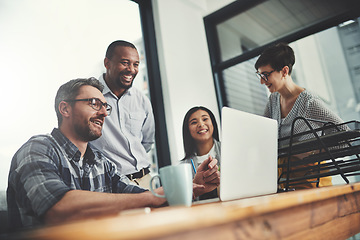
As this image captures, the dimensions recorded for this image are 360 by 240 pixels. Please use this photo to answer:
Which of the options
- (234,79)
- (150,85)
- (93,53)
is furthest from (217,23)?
(93,53)

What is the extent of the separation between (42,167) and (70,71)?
2.23 ft

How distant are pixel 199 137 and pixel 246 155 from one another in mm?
1505

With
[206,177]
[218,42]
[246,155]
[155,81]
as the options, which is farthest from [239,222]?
[218,42]

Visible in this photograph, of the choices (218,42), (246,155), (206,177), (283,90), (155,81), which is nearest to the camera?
(246,155)

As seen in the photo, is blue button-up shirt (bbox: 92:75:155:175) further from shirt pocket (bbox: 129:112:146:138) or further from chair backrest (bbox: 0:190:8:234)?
chair backrest (bbox: 0:190:8:234)

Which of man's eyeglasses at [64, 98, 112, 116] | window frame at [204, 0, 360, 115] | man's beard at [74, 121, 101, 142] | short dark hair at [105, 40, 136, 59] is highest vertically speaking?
window frame at [204, 0, 360, 115]

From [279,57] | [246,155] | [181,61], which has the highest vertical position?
[181,61]

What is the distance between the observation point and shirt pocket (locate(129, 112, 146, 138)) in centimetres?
221

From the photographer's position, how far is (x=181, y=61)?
2.95 metres

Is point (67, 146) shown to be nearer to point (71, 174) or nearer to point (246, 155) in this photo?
point (71, 174)

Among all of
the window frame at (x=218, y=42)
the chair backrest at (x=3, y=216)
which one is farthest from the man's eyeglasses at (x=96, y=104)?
the window frame at (x=218, y=42)

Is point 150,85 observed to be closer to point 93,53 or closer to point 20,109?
point 93,53

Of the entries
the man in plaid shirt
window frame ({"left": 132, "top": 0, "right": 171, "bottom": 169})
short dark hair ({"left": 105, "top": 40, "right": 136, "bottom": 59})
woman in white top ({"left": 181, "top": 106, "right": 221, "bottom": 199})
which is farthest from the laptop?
window frame ({"left": 132, "top": 0, "right": 171, "bottom": 169})

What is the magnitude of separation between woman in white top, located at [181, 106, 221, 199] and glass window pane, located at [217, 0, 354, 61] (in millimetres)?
1061
